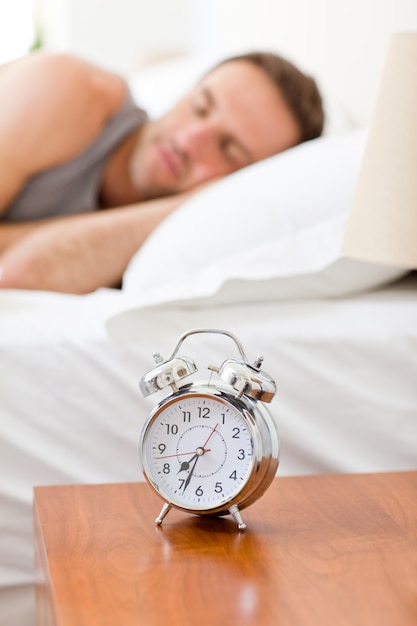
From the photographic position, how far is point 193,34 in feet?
12.0

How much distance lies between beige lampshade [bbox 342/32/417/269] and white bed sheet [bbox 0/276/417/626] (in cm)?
34

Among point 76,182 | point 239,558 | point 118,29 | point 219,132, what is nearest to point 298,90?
point 219,132

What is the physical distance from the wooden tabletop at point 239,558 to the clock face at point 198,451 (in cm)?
4

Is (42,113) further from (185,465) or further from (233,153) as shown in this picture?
(185,465)

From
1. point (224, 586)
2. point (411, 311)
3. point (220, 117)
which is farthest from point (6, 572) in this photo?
point (220, 117)

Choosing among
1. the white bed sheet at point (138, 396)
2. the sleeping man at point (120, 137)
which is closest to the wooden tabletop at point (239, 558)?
the white bed sheet at point (138, 396)

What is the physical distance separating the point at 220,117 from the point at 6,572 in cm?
107

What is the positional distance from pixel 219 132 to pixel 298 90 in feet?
0.60

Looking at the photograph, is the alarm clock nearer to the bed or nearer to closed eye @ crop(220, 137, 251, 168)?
the bed

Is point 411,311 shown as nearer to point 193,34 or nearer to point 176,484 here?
point 176,484

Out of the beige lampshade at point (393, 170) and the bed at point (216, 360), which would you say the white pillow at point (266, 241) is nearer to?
the bed at point (216, 360)

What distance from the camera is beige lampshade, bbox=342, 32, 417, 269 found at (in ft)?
2.77

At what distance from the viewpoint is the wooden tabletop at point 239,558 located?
0.71 metres

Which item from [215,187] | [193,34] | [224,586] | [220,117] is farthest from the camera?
[193,34]
